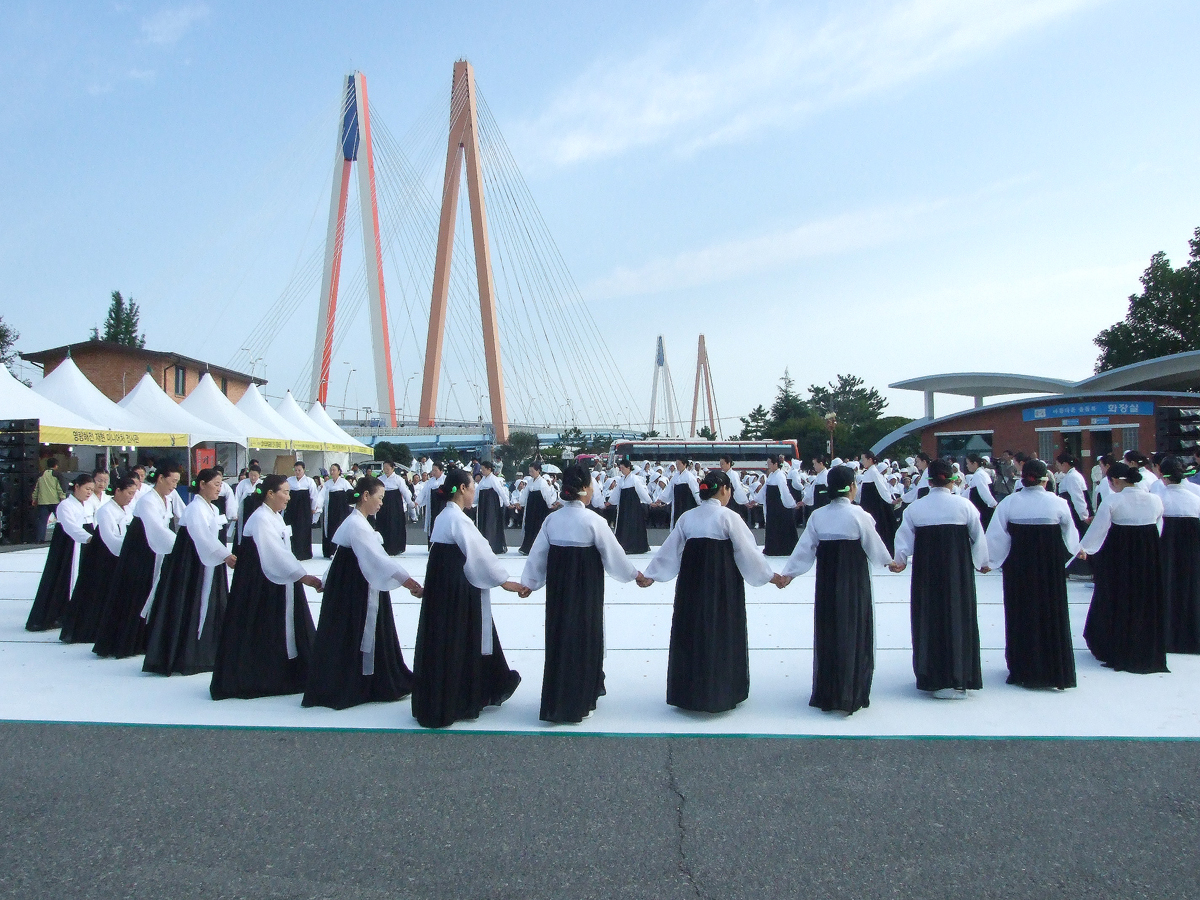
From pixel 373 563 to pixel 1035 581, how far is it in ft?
13.8

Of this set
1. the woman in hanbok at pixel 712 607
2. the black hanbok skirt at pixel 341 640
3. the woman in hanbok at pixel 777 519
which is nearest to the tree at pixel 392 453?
the woman in hanbok at pixel 777 519

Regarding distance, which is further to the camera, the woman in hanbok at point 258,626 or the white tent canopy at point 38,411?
the white tent canopy at point 38,411

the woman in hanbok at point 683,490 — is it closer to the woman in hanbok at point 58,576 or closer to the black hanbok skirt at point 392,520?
the black hanbok skirt at point 392,520

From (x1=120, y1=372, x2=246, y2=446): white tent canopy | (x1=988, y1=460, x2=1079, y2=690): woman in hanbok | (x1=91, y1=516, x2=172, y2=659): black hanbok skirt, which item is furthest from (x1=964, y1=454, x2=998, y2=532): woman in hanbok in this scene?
(x1=120, y1=372, x2=246, y2=446): white tent canopy

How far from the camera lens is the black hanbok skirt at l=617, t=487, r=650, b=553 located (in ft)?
45.4

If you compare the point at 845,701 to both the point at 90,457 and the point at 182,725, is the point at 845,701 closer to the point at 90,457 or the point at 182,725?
the point at 182,725

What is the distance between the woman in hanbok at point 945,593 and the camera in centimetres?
526

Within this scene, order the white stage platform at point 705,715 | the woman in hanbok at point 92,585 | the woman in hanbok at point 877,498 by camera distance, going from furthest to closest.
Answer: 1. the woman in hanbok at point 877,498
2. the woman in hanbok at point 92,585
3. the white stage platform at point 705,715

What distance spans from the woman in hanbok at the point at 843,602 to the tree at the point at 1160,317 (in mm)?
42068

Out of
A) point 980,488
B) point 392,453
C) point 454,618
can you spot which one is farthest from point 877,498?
point 392,453

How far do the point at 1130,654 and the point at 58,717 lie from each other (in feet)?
22.9

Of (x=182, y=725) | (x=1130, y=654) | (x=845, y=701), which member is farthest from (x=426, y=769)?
(x=1130, y=654)

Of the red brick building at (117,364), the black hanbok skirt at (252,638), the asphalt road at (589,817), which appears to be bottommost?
the asphalt road at (589,817)

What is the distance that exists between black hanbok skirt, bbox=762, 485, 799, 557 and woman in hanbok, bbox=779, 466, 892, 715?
8469 millimetres
